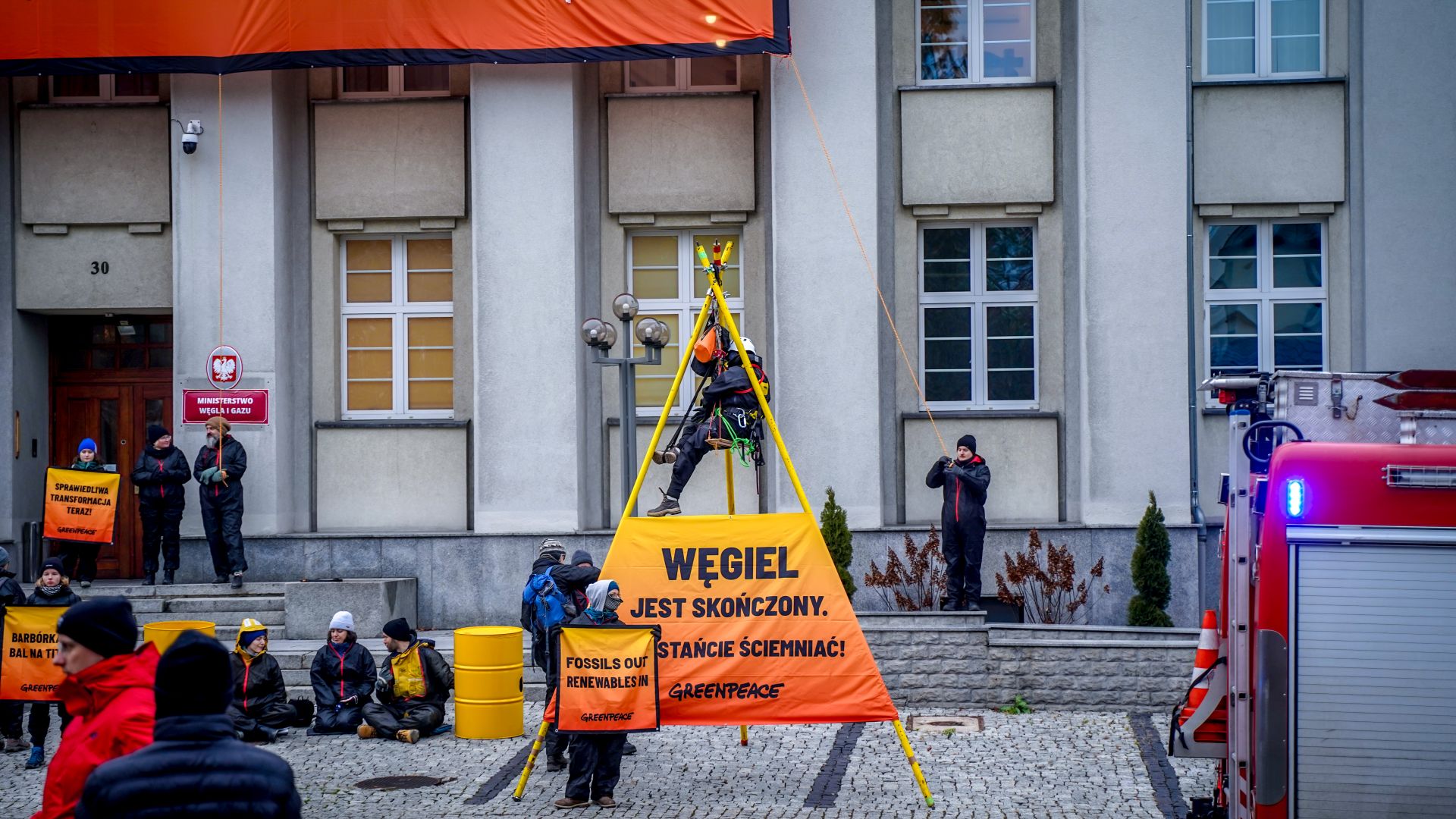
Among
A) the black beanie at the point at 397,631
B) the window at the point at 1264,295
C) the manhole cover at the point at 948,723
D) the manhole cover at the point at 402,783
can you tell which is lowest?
the manhole cover at the point at 948,723

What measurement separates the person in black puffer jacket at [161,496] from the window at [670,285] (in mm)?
5401

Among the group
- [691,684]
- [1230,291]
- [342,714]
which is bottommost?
[342,714]

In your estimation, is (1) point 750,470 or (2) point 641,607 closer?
(2) point 641,607

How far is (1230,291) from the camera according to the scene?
1694 centimetres

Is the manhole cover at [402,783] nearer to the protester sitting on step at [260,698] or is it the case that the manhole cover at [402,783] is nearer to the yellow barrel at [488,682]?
the yellow barrel at [488,682]

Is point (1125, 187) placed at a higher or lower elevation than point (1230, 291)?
higher

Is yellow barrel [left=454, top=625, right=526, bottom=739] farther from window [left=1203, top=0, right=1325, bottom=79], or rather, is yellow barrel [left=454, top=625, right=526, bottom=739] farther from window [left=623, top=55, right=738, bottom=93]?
window [left=1203, top=0, right=1325, bottom=79]

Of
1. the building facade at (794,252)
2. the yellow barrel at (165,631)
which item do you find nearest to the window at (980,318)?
the building facade at (794,252)

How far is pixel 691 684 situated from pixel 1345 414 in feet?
15.4

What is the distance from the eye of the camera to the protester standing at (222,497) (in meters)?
16.4

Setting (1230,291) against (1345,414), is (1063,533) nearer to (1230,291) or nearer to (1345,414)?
(1230,291)

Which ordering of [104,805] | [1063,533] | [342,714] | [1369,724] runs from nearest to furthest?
[104,805] → [1369,724] → [342,714] → [1063,533]

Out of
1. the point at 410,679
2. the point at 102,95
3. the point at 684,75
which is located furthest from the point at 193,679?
the point at 102,95

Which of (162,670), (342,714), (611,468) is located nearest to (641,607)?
(342,714)
